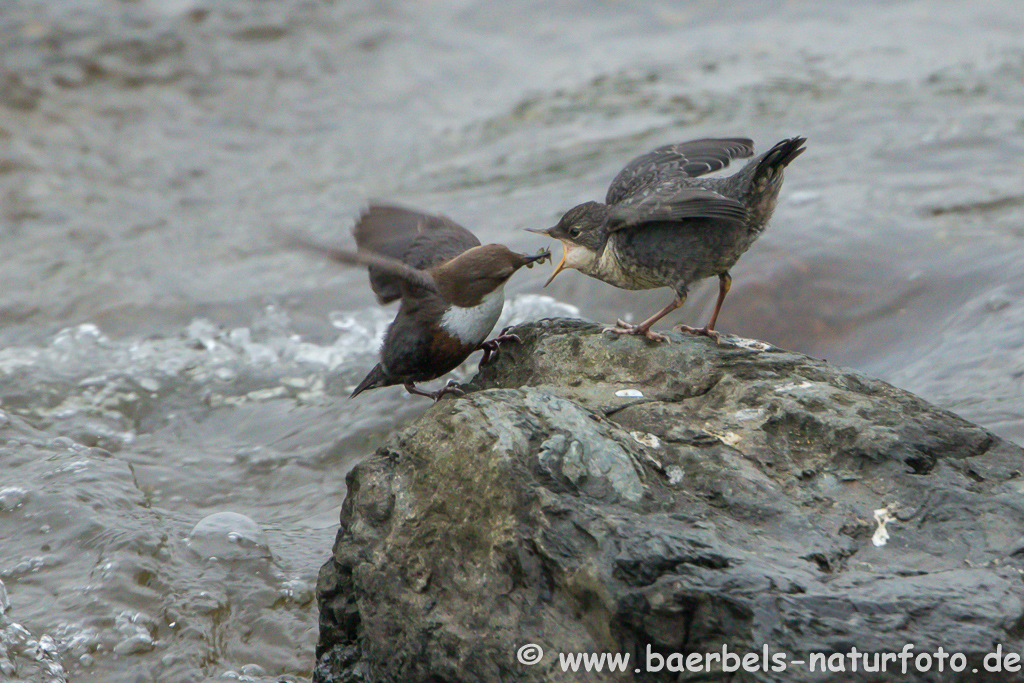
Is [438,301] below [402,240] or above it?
below

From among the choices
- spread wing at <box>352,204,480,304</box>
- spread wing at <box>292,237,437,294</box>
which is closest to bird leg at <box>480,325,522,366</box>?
spread wing at <box>292,237,437,294</box>

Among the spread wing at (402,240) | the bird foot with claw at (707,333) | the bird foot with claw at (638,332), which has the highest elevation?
the spread wing at (402,240)

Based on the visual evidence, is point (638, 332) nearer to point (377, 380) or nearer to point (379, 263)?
point (379, 263)

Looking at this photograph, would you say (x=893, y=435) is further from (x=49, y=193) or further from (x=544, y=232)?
(x=49, y=193)

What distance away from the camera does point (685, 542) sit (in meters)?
2.54

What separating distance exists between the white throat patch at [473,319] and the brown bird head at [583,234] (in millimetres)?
462

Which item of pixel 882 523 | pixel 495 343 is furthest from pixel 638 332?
pixel 882 523

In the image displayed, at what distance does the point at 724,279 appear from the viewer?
4.60 metres

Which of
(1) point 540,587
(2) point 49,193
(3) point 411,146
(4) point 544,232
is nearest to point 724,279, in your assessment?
(4) point 544,232

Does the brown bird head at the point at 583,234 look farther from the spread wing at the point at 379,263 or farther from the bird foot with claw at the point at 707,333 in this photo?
the spread wing at the point at 379,263

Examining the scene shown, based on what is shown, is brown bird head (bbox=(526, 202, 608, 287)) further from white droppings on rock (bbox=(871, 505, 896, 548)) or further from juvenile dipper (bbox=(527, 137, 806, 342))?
white droppings on rock (bbox=(871, 505, 896, 548))

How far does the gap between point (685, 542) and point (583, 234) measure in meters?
→ 2.14

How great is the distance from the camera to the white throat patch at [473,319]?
3936mm

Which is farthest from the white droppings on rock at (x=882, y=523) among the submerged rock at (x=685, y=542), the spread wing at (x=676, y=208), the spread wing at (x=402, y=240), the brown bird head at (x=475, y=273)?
the spread wing at (x=402, y=240)
